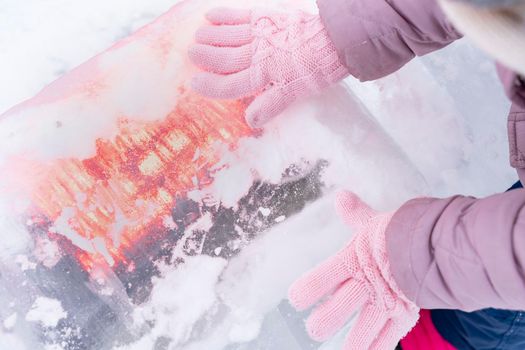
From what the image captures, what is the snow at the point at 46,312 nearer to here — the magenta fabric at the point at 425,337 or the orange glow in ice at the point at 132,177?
the orange glow in ice at the point at 132,177

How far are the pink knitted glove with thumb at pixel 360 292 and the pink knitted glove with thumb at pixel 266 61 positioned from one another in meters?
0.21

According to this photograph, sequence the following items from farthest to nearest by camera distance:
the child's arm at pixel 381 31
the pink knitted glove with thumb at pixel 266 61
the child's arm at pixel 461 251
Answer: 1. the pink knitted glove with thumb at pixel 266 61
2. the child's arm at pixel 381 31
3. the child's arm at pixel 461 251

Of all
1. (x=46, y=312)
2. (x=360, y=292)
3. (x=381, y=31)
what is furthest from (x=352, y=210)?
(x=46, y=312)

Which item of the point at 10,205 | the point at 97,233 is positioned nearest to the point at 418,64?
the point at 97,233

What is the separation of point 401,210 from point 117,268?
1.55 ft

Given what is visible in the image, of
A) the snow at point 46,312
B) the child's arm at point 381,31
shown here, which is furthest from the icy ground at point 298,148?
the child's arm at point 381,31

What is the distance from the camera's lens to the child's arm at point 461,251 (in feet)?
2.27

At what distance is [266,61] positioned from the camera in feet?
3.09

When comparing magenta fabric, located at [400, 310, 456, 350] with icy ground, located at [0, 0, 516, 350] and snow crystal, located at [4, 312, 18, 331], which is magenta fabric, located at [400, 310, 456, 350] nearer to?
icy ground, located at [0, 0, 516, 350]

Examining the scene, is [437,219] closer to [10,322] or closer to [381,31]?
[381,31]

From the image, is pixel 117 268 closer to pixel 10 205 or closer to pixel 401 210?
pixel 10 205

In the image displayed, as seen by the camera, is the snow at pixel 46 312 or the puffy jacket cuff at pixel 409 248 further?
the snow at pixel 46 312

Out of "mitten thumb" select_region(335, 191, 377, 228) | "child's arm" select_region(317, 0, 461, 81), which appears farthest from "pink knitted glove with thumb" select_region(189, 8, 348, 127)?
"mitten thumb" select_region(335, 191, 377, 228)

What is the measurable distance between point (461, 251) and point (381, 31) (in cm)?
37
